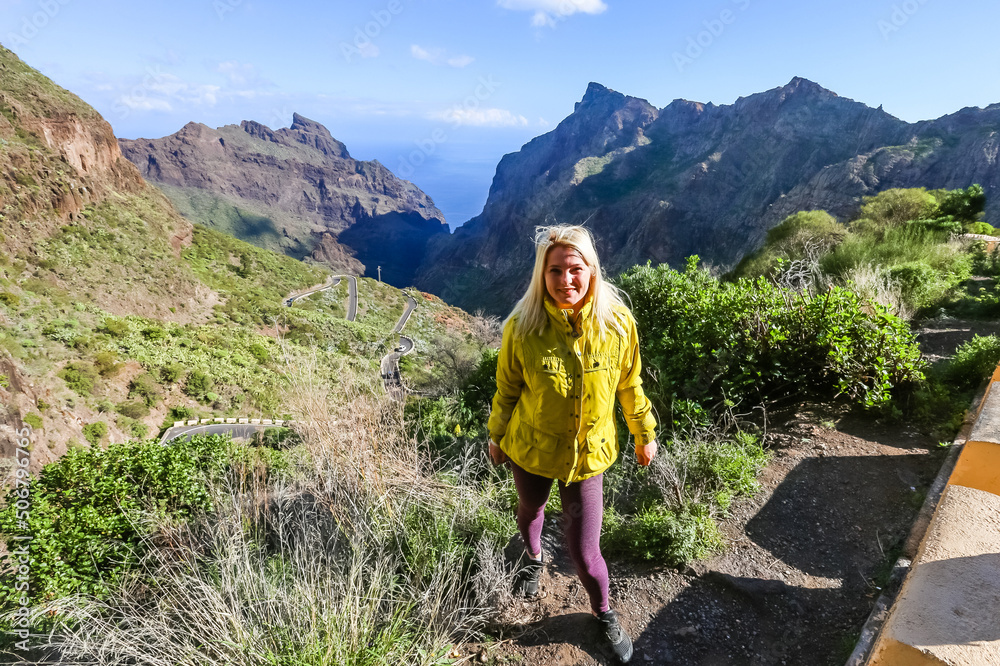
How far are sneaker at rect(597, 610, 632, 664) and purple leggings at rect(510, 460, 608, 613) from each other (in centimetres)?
4

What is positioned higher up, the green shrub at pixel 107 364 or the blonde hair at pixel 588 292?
the blonde hair at pixel 588 292

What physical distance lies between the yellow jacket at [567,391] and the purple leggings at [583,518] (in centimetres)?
7

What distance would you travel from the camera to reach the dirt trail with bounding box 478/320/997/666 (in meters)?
2.20

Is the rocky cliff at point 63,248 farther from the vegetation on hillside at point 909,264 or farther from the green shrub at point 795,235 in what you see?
the green shrub at point 795,235

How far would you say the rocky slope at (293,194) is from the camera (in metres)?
112

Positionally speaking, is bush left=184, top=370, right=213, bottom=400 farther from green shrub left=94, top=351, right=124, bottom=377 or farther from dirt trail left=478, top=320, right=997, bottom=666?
dirt trail left=478, top=320, right=997, bottom=666

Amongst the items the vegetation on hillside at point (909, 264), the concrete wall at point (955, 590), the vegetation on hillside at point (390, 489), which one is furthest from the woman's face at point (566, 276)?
the vegetation on hillside at point (909, 264)

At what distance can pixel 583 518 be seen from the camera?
1.99 m

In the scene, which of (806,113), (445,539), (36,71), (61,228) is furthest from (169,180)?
(445,539)

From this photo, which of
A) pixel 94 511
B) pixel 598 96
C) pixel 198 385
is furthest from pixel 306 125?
pixel 94 511

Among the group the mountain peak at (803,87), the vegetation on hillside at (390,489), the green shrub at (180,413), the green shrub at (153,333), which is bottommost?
the green shrub at (180,413)

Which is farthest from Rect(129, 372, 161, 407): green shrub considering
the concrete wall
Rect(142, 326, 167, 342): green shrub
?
the concrete wall

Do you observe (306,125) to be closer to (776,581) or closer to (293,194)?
(293,194)

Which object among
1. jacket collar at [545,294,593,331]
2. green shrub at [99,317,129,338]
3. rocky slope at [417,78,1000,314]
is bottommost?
green shrub at [99,317,129,338]
